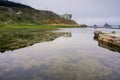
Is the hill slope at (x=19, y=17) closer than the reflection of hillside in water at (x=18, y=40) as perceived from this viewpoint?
No

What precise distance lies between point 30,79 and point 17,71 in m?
2.57

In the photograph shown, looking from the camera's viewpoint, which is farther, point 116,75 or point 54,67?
point 54,67

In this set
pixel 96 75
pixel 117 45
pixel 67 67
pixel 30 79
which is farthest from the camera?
pixel 117 45

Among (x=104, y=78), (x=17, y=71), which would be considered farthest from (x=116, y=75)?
(x=17, y=71)

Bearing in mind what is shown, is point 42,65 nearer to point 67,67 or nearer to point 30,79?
point 67,67

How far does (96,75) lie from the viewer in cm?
1345

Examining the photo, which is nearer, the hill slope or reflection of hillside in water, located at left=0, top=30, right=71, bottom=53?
reflection of hillside in water, located at left=0, top=30, right=71, bottom=53

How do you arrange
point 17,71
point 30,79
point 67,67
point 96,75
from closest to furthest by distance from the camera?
point 30,79, point 96,75, point 17,71, point 67,67

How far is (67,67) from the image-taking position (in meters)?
15.8

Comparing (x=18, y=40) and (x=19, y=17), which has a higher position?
(x=19, y=17)

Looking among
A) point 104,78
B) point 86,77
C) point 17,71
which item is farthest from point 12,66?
point 104,78

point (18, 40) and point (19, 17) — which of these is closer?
point (18, 40)

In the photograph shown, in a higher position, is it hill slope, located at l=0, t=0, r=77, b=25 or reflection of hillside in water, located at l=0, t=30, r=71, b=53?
hill slope, located at l=0, t=0, r=77, b=25

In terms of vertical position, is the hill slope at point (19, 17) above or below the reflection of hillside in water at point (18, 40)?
above
